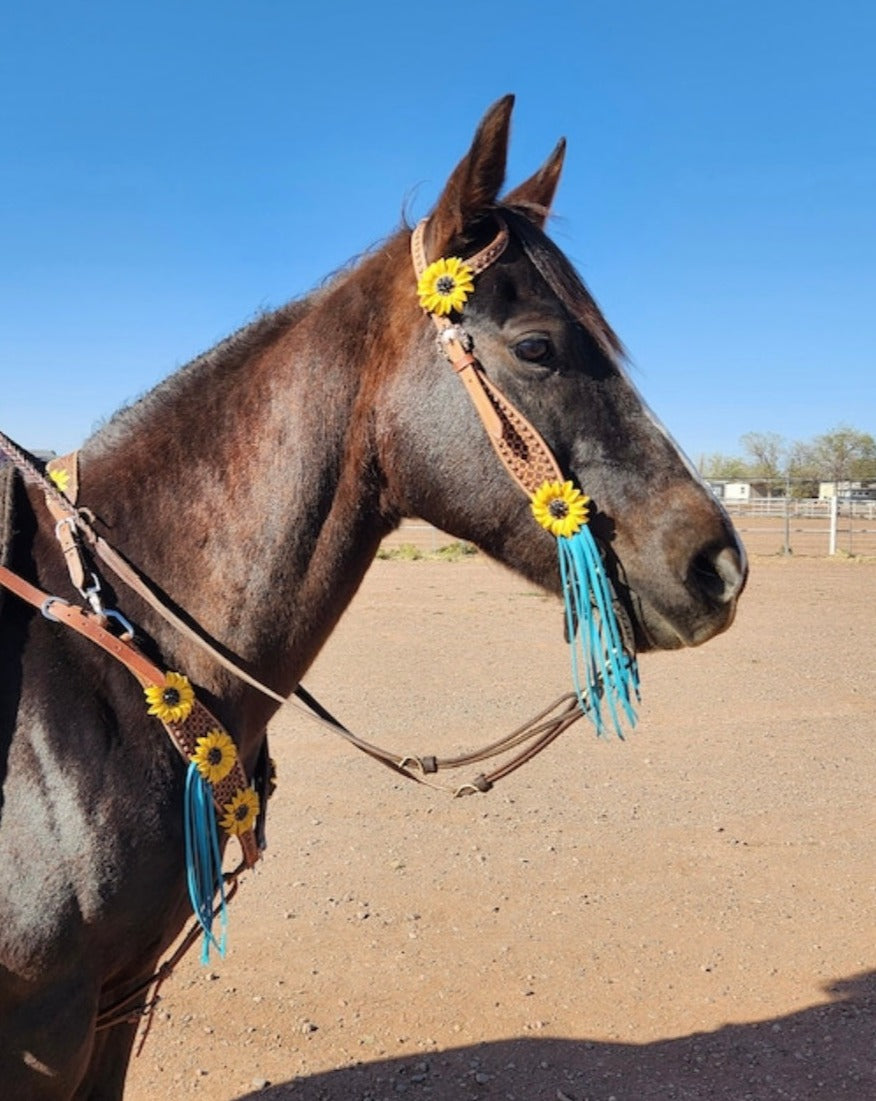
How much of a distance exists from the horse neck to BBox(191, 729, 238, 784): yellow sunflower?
10 centimetres

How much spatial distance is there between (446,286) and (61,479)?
40.1 inches

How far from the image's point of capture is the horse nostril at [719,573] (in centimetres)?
179

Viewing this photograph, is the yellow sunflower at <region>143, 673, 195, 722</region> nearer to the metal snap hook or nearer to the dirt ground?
the metal snap hook

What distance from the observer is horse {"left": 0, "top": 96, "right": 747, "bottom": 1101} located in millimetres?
1754

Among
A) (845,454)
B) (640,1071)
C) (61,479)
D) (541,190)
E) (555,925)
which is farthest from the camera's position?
(845,454)

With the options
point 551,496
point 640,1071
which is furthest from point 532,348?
point 640,1071

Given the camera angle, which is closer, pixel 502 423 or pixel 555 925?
pixel 502 423

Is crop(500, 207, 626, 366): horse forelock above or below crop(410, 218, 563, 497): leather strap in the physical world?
above

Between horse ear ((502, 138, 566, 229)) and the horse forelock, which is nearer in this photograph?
the horse forelock

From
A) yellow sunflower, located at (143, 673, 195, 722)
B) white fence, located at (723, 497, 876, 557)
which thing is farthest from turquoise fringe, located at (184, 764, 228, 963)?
white fence, located at (723, 497, 876, 557)

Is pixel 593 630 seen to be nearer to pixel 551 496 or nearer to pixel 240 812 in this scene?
pixel 551 496

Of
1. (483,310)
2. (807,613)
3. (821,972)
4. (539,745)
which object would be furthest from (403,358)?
(807,613)

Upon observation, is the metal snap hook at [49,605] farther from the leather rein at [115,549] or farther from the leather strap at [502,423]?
the leather strap at [502,423]

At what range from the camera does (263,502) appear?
1.97 meters
